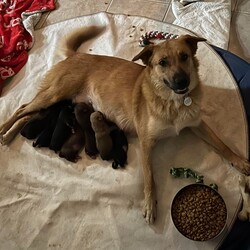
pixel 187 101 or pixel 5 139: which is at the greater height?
pixel 187 101

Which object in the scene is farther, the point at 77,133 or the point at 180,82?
the point at 77,133

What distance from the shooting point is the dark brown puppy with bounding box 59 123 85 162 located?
2215 millimetres

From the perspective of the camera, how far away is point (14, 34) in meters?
2.85

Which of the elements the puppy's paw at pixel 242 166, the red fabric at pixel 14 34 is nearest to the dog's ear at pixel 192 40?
the puppy's paw at pixel 242 166

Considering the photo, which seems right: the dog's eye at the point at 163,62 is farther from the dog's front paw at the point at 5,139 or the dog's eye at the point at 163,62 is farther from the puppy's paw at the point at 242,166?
the dog's front paw at the point at 5,139

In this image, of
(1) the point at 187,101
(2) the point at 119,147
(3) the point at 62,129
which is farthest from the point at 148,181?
(3) the point at 62,129

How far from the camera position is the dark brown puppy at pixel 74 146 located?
7.27 feet

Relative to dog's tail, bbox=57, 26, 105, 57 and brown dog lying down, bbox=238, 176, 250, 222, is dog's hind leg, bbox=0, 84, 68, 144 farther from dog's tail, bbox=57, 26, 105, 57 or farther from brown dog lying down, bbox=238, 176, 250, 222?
brown dog lying down, bbox=238, 176, 250, 222

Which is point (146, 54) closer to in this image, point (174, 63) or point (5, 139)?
point (174, 63)

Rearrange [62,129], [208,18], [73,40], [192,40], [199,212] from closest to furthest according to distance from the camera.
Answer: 1. [199,212]
2. [192,40]
3. [62,129]
4. [73,40]
5. [208,18]

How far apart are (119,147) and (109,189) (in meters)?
0.24

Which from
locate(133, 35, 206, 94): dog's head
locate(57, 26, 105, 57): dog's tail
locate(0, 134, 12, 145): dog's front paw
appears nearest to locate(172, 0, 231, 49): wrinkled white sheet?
locate(57, 26, 105, 57): dog's tail

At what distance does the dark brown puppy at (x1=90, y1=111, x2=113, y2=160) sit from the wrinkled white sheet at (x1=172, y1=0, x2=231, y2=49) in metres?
1.02

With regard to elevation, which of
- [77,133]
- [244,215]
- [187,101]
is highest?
[187,101]
